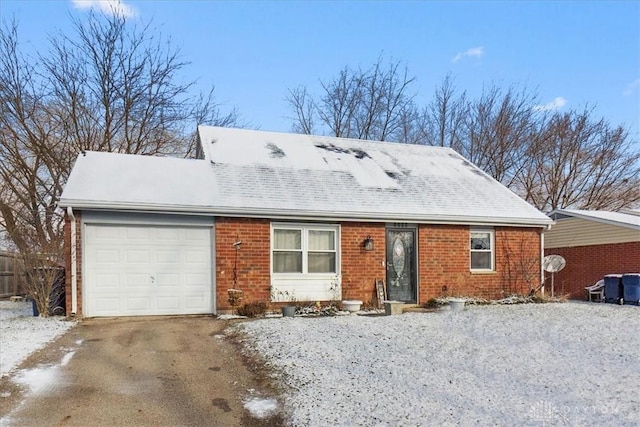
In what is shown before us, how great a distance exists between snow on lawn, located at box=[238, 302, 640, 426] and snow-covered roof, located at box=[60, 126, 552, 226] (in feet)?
10.2

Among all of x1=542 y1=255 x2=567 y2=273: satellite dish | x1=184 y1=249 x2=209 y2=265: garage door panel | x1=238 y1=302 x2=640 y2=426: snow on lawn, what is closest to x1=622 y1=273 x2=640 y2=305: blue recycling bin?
x1=542 y1=255 x2=567 y2=273: satellite dish

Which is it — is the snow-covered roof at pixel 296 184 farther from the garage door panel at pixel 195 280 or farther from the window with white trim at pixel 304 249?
the garage door panel at pixel 195 280

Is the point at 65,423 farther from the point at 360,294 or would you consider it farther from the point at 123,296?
the point at 360,294

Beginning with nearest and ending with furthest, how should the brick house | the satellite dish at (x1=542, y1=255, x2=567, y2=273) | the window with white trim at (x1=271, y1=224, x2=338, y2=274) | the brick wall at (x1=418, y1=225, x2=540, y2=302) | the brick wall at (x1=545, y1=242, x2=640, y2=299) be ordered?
the brick house → the window with white trim at (x1=271, y1=224, x2=338, y2=274) → the brick wall at (x1=418, y1=225, x2=540, y2=302) → the satellite dish at (x1=542, y1=255, x2=567, y2=273) → the brick wall at (x1=545, y1=242, x2=640, y2=299)

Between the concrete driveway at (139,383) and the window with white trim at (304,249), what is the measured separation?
344 cm

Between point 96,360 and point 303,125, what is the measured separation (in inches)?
943

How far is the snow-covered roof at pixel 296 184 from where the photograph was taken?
1113 cm

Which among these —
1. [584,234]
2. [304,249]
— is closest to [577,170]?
[584,234]

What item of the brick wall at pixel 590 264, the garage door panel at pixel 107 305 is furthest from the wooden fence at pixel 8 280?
the brick wall at pixel 590 264

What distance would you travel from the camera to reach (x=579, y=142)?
27328 millimetres

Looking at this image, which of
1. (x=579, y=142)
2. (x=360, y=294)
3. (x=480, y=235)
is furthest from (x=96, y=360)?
(x=579, y=142)

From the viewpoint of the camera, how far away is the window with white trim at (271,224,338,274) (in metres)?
11.9

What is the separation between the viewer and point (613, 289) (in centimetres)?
1472

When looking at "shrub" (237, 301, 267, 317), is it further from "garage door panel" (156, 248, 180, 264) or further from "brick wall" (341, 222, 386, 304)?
"brick wall" (341, 222, 386, 304)
